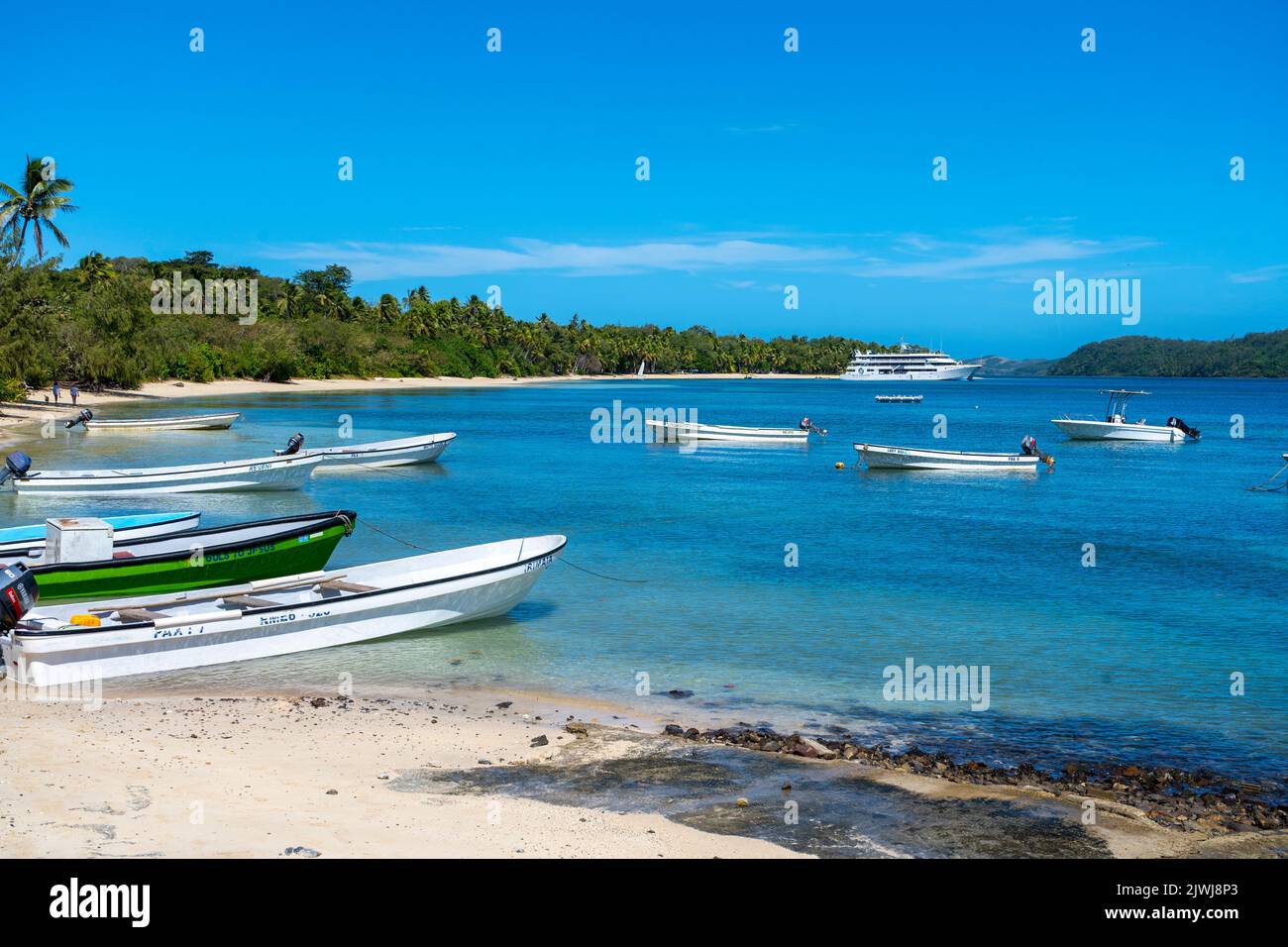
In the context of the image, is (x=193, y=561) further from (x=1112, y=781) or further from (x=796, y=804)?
(x=1112, y=781)

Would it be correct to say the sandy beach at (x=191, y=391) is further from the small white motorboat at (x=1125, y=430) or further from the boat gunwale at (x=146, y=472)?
the small white motorboat at (x=1125, y=430)

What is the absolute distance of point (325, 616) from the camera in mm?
14773

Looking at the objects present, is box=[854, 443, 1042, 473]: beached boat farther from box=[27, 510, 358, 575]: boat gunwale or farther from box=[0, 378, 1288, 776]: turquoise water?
box=[27, 510, 358, 575]: boat gunwale

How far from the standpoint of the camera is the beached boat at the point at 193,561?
50.3ft

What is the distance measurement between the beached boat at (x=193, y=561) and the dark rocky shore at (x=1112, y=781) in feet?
26.9

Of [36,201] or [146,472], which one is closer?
[146,472]

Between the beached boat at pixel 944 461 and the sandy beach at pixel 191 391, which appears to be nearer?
the beached boat at pixel 944 461

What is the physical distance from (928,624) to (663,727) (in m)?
7.63

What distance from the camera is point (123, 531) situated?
19.2 m

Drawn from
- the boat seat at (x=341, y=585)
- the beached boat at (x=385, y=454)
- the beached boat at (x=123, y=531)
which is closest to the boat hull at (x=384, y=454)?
the beached boat at (x=385, y=454)

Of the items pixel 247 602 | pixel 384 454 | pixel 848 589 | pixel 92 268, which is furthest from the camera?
pixel 92 268

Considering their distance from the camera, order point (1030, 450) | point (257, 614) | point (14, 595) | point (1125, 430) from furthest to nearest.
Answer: point (1125, 430) → point (1030, 450) → point (257, 614) → point (14, 595)

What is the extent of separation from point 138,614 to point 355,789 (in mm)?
5983

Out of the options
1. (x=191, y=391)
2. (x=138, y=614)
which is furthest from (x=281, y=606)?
(x=191, y=391)
